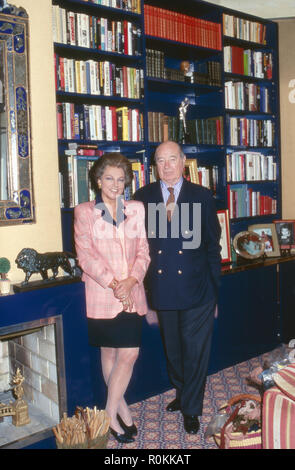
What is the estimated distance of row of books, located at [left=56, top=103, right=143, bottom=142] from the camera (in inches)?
113

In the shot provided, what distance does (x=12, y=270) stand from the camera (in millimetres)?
2400

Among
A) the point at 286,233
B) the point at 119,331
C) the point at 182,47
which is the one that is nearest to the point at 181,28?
the point at 182,47

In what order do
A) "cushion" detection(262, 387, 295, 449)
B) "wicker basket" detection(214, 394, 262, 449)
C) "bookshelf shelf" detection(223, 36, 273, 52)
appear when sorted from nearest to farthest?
"cushion" detection(262, 387, 295, 449)
"wicker basket" detection(214, 394, 262, 449)
"bookshelf shelf" detection(223, 36, 273, 52)

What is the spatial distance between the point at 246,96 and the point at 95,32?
5.16 ft

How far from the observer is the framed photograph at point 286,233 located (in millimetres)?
3871

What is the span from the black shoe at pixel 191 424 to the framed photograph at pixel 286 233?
1.89 m

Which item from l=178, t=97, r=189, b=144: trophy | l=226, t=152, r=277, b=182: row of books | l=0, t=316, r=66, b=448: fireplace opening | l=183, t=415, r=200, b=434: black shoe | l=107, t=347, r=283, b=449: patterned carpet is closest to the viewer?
l=0, t=316, r=66, b=448: fireplace opening

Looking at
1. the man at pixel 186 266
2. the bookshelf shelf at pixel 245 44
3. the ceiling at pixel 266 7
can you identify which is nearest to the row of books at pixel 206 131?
the bookshelf shelf at pixel 245 44

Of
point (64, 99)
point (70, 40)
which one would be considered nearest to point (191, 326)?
point (64, 99)

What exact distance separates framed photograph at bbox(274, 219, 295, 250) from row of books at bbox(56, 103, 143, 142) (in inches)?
60.7

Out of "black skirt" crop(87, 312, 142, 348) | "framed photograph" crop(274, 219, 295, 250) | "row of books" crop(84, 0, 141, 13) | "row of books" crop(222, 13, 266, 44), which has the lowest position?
"black skirt" crop(87, 312, 142, 348)

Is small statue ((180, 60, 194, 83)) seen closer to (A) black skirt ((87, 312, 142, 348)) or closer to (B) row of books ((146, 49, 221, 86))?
(B) row of books ((146, 49, 221, 86))

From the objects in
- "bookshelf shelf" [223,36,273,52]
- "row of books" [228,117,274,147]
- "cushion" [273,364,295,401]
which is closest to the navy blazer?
"cushion" [273,364,295,401]
